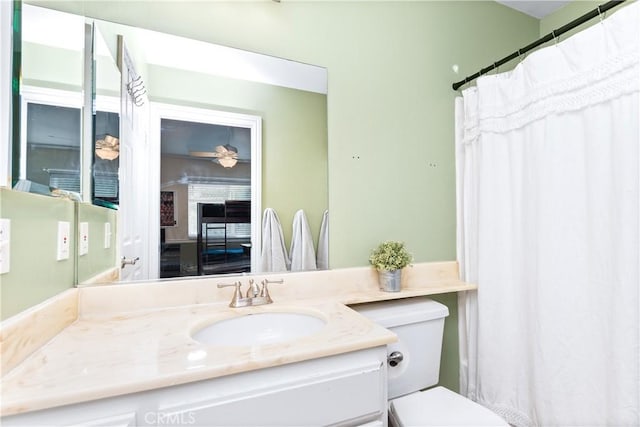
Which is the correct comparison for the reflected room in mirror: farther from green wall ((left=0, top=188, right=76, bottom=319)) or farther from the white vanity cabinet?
the white vanity cabinet

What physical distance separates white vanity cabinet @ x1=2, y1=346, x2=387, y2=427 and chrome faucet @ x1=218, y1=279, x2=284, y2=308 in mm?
457

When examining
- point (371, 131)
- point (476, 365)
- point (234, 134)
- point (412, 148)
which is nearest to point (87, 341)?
point (234, 134)

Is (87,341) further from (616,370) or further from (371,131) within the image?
(616,370)

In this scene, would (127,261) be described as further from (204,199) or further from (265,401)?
(265,401)

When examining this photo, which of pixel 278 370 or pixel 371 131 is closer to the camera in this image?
pixel 278 370

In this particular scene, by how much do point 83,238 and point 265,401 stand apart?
32.2 inches

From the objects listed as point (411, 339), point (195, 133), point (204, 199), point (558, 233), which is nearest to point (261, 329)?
point (204, 199)

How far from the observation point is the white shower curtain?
1096 millimetres

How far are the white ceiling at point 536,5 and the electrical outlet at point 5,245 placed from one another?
2.48 meters

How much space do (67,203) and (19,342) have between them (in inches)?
17.0

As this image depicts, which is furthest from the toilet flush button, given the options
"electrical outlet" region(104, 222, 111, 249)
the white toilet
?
"electrical outlet" region(104, 222, 111, 249)

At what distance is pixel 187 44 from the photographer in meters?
1.24

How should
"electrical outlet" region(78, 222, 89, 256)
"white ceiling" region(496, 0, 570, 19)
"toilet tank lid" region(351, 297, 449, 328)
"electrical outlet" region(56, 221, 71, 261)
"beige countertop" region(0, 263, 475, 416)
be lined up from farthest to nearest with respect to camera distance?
"white ceiling" region(496, 0, 570, 19) → "toilet tank lid" region(351, 297, 449, 328) → "electrical outlet" region(78, 222, 89, 256) → "electrical outlet" region(56, 221, 71, 261) → "beige countertop" region(0, 263, 475, 416)

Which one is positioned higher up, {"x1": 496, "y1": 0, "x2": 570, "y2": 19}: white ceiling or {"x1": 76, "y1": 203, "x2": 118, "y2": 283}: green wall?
{"x1": 496, "y1": 0, "x2": 570, "y2": 19}: white ceiling
